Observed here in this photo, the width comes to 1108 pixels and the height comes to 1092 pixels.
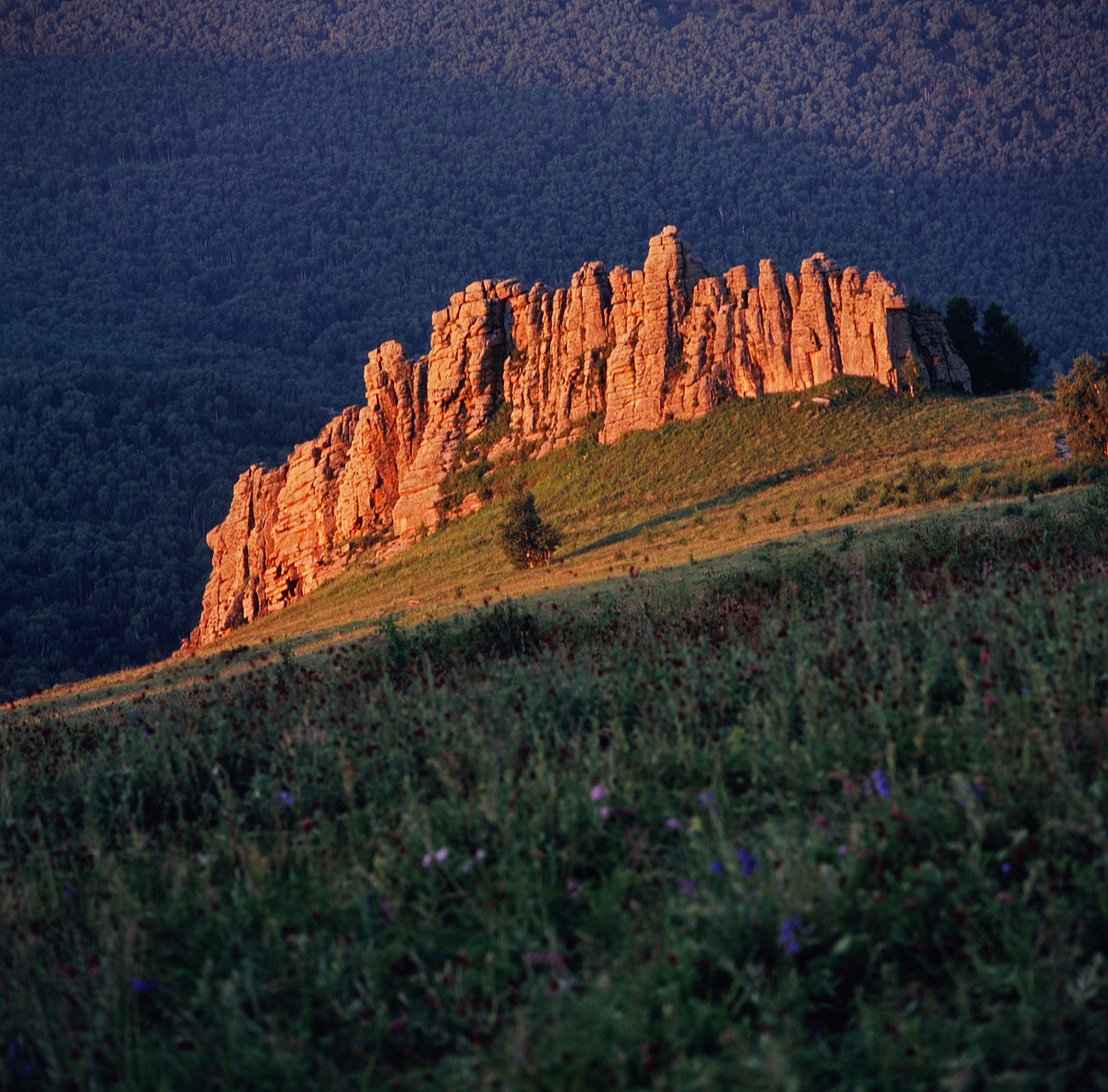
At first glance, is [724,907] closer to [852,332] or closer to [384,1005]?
[384,1005]

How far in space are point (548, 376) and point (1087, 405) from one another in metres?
46.4

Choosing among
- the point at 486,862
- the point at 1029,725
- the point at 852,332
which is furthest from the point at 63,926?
the point at 852,332

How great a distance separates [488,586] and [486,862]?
32.9 metres

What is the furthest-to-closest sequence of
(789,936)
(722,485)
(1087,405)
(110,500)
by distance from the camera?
(110,500), (722,485), (1087,405), (789,936)

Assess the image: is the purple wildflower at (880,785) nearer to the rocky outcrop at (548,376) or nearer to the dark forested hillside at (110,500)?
the rocky outcrop at (548,376)

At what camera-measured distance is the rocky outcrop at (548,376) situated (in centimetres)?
6419

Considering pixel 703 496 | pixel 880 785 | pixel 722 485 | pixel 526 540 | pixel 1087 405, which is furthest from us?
pixel 722 485

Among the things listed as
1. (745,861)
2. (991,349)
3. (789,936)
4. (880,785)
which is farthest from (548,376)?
(789,936)

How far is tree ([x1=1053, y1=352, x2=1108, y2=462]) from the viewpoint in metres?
32.8

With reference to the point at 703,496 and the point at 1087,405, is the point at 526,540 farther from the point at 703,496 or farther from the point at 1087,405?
the point at 1087,405

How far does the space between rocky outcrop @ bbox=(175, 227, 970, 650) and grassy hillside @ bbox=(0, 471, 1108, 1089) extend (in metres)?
58.8

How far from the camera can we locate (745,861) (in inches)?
185

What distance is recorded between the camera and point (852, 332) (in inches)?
2478

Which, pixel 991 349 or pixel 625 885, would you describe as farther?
pixel 991 349
